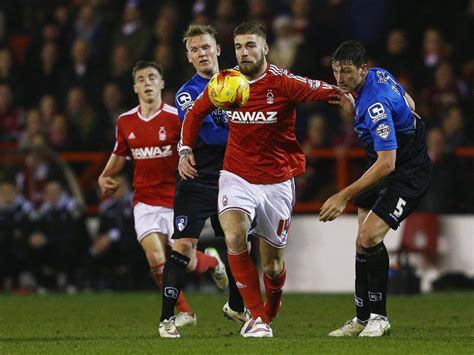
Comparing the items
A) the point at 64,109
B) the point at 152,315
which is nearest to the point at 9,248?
the point at 64,109

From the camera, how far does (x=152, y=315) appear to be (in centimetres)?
Result: 1214

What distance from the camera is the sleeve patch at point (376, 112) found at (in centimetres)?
888

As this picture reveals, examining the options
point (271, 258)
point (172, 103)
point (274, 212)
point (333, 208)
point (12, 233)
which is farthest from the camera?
point (12, 233)

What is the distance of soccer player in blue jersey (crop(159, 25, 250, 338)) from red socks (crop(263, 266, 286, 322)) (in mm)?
312

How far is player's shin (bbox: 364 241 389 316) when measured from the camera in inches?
364

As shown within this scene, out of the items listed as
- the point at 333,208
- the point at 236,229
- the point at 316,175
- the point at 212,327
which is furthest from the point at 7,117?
the point at 333,208

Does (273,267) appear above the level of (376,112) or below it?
below

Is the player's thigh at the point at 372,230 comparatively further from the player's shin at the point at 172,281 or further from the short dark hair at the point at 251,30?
the short dark hair at the point at 251,30

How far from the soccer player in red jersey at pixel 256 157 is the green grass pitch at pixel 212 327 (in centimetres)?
57

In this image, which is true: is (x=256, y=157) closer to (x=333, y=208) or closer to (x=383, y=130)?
(x=383, y=130)

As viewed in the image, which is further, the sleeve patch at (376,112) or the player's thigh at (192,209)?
the player's thigh at (192,209)

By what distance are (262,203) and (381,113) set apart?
3.93 feet

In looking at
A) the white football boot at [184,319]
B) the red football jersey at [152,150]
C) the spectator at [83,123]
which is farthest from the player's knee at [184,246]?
the spectator at [83,123]

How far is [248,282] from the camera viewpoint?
9.28 m
